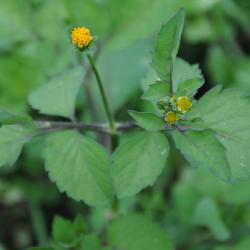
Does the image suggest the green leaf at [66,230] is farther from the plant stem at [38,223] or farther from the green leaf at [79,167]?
the plant stem at [38,223]

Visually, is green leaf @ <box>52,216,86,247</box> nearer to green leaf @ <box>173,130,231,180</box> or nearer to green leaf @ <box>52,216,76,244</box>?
green leaf @ <box>52,216,76,244</box>

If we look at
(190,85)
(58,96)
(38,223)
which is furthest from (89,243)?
(38,223)

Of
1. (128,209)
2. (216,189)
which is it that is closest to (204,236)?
(216,189)

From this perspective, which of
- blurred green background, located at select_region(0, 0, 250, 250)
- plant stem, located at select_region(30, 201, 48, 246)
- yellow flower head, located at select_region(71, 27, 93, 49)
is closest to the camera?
yellow flower head, located at select_region(71, 27, 93, 49)

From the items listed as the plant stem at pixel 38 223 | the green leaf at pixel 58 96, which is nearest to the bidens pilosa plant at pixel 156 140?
the green leaf at pixel 58 96

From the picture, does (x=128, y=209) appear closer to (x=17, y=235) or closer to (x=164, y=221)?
(x=164, y=221)

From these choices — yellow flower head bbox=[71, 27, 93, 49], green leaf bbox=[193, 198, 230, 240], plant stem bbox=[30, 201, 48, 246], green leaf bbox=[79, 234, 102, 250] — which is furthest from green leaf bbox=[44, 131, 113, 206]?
plant stem bbox=[30, 201, 48, 246]
